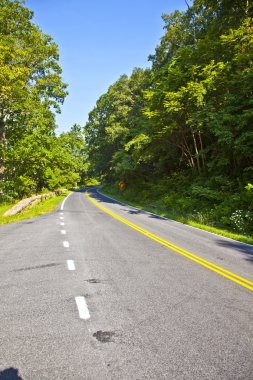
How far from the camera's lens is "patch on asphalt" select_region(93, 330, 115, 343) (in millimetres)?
3699

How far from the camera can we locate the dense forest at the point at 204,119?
56.9 ft

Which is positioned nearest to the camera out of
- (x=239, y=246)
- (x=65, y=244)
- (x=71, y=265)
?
(x=71, y=265)

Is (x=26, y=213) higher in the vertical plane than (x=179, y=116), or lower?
lower

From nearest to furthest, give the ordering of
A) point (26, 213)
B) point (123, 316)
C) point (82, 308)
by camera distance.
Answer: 1. point (123, 316)
2. point (82, 308)
3. point (26, 213)

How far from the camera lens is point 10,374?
3.02 meters

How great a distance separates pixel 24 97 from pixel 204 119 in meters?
16.3

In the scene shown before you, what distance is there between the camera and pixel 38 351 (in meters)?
3.44

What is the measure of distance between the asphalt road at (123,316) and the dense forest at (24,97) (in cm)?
2041

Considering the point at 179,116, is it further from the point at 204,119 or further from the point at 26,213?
the point at 26,213

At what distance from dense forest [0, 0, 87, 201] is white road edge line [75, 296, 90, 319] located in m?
22.6

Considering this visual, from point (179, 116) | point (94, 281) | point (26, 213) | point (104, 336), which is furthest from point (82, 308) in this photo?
point (179, 116)

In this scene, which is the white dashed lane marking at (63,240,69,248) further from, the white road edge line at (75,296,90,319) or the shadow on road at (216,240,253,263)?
the shadow on road at (216,240,253,263)

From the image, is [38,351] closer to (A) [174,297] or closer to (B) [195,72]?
(A) [174,297]


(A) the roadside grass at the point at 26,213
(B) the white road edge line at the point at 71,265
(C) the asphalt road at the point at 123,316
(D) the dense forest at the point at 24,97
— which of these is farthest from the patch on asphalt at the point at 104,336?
(D) the dense forest at the point at 24,97
